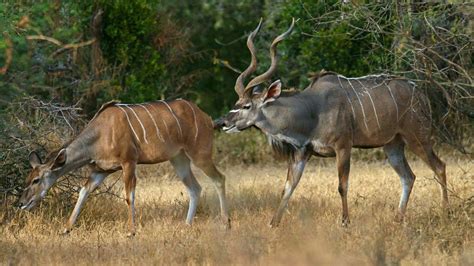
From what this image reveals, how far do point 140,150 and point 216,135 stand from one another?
6.58 metres

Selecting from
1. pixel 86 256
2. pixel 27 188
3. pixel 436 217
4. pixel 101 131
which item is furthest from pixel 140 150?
pixel 436 217

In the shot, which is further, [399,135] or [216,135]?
[216,135]

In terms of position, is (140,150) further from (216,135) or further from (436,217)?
(216,135)

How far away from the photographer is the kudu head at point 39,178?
10062 millimetres

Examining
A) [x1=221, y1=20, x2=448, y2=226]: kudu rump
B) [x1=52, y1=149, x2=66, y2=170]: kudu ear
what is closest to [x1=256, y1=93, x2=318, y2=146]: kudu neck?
[x1=221, y1=20, x2=448, y2=226]: kudu rump

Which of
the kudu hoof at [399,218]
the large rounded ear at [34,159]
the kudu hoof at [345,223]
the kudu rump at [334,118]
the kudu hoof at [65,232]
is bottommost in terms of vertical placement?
the kudu hoof at [65,232]

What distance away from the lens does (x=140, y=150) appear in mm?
10406

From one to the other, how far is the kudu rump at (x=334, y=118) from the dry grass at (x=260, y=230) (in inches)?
19.3

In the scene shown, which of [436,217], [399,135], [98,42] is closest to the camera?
[436,217]

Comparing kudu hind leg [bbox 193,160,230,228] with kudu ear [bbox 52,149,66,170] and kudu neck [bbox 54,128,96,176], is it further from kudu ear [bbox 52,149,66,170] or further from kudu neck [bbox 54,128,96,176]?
kudu ear [bbox 52,149,66,170]

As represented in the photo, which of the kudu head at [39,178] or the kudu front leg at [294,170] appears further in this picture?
the kudu front leg at [294,170]

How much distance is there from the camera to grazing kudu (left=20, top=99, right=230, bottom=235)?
10.1m

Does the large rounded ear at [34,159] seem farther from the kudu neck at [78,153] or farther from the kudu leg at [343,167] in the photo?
the kudu leg at [343,167]

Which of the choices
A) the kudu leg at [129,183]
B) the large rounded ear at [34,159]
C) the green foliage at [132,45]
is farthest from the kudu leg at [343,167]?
the green foliage at [132,45]
